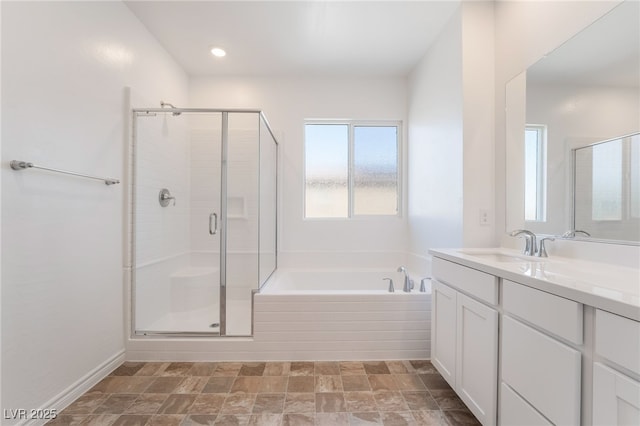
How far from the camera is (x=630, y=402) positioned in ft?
2.35

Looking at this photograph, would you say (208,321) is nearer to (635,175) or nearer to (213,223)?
(213,223)

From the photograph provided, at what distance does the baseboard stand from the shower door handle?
1.08 m

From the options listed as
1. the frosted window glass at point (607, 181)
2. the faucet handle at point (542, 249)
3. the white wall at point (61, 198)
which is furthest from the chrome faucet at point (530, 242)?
the white wall at point (61, 198)

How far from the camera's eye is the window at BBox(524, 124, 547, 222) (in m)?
1.72

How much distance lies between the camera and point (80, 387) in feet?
5.60

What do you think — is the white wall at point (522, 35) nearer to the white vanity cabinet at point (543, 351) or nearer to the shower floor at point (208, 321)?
the white vanity cabinet at point (543, 351)

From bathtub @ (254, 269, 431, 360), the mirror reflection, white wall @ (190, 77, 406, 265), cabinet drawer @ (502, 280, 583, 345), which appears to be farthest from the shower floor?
the mirror reflection

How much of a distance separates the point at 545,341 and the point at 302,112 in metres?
2.88

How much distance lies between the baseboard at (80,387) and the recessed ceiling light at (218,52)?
2.62 metres

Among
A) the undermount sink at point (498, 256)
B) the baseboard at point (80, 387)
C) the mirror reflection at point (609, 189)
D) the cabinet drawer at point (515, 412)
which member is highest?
the mirror reflection at point (609, 189)

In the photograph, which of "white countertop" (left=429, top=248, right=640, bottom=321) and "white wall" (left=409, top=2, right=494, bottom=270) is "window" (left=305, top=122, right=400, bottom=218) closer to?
"white wall" (left=409, top=2, right=494, bottom=270)

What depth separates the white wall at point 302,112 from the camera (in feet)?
10.4

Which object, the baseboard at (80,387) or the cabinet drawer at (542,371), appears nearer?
the cabinet drawer at (542,371)

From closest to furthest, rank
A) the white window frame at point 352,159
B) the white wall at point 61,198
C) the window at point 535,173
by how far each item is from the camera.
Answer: the white wall at point 61,198, the window at point 535,173, the white window frame at point 352,159
